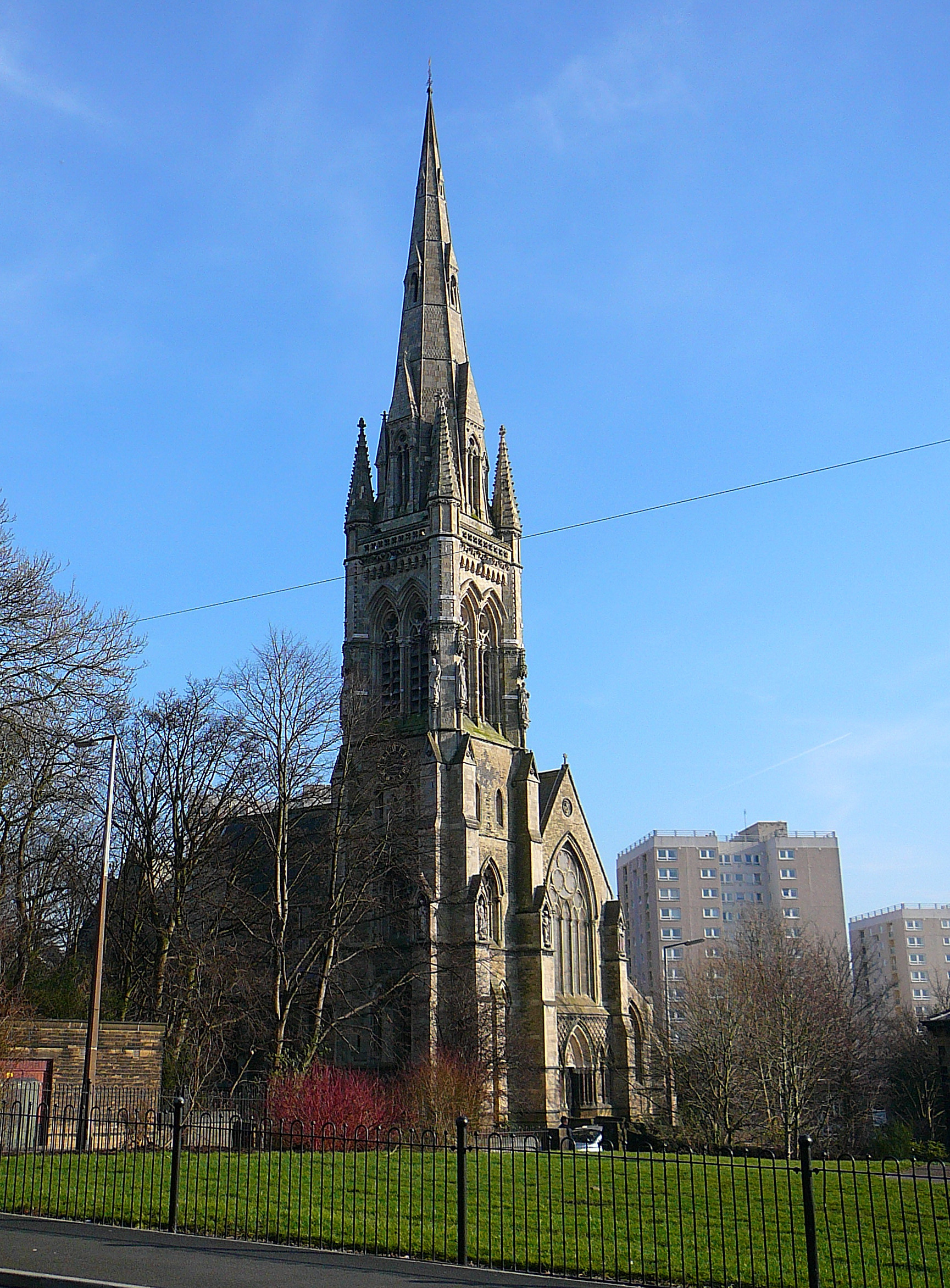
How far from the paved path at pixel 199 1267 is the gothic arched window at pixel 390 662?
131ft

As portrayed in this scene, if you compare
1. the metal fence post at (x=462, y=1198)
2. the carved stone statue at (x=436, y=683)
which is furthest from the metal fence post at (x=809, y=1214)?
the carved stone statue at (x=436, y=683)

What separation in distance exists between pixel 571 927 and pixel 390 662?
1415 centimetres

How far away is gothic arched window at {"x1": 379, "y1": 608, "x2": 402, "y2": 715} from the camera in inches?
2121

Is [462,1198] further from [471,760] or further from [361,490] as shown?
[361,490]

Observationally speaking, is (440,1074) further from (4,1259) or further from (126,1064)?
(4,1259)

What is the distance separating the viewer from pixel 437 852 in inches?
1901

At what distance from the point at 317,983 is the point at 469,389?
29795 millimetres

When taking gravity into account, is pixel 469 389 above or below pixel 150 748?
above

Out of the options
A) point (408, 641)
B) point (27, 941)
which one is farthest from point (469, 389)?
point (27, 941)

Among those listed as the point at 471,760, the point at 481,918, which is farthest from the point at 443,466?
the point at 481,918

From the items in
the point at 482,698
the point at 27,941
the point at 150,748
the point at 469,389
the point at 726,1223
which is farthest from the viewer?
the point at 469,389

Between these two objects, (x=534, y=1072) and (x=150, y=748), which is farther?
(x=534, y=1072)

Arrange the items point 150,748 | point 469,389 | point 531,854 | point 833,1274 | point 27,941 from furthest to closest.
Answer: point 469,389
point 531,854
point 150,748
point 27,941
point 833,1274

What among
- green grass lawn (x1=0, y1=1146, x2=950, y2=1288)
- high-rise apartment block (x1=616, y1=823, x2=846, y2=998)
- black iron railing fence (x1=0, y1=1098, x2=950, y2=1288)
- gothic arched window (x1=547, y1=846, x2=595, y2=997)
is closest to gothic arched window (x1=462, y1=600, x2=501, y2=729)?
gothic arched window (x1=547, y1=846, x2=595, y2=997)
